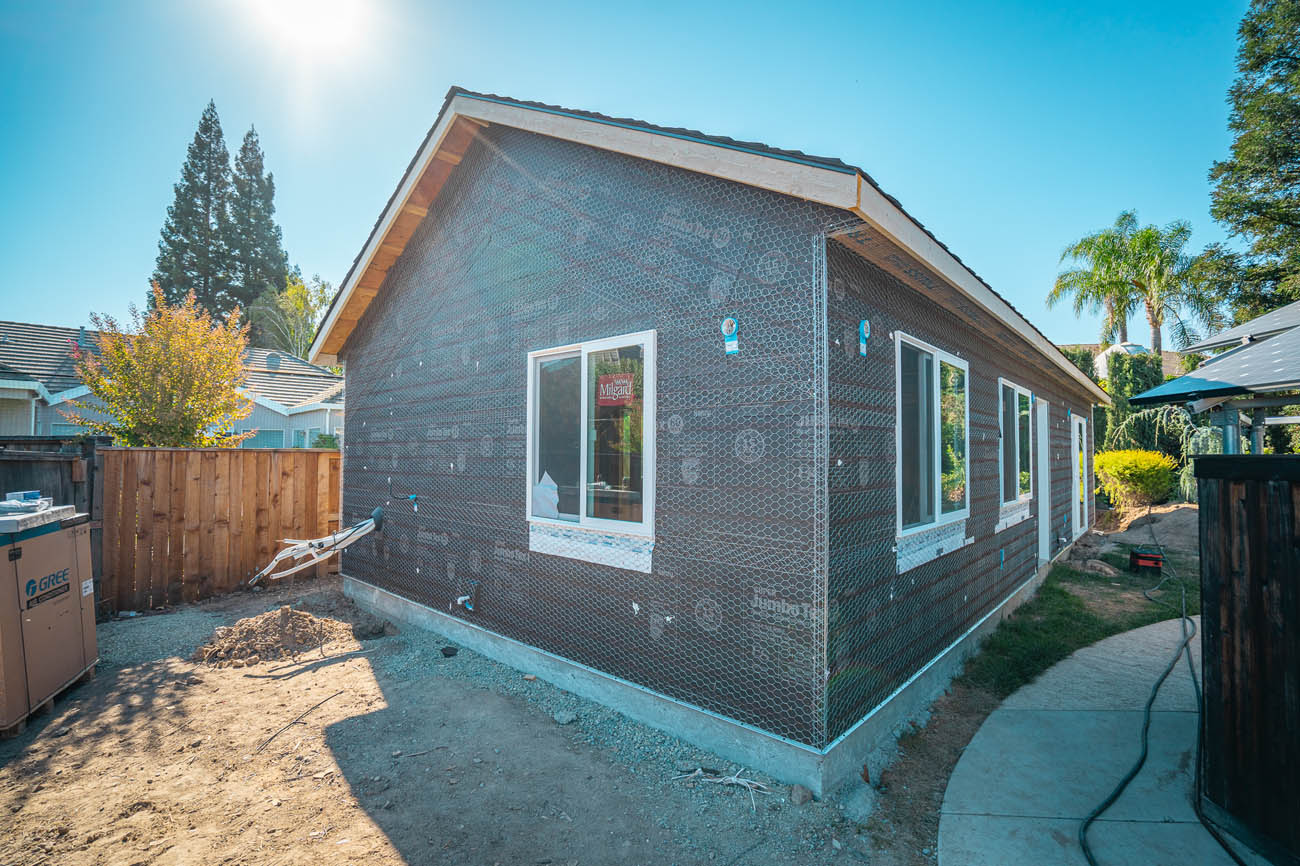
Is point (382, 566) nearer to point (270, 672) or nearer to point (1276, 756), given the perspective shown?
point (270, 672)

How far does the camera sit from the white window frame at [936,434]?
13.1ft

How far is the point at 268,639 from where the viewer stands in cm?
561

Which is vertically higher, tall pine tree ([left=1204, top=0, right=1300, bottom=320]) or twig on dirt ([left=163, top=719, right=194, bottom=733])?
tall pine tree ([left=1204, top=0, right=1300, bottom=320])

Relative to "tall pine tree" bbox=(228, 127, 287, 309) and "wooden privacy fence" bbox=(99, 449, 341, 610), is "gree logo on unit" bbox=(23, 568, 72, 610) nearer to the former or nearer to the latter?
"wooden privacy fence" bbox=(99, 449, 341, 610)

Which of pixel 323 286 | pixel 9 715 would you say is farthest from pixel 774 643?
pixel 323 286

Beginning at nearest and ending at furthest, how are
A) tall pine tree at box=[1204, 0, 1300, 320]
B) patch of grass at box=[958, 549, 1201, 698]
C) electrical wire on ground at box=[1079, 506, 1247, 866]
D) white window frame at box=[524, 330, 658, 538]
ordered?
1. electrical wire on ground at box=[1079, 506, 1247, 866]
2. white window frame at box=[524, 330, 658, 538]
3. patch of grass at box=[958, 549, 1201, 698]
4. tall pine tree at box=[1204, 0, 1300, 320]

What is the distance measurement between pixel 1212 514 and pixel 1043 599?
18.3ft

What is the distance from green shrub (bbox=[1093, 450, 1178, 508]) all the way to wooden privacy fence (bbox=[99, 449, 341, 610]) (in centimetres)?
1902

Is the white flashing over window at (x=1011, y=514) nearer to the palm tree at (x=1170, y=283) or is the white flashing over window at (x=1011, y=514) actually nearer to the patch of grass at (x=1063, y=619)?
the patch of grass at (x=1063, y=619)

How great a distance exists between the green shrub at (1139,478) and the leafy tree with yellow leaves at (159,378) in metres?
20.8

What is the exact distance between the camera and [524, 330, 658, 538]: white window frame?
3887mm

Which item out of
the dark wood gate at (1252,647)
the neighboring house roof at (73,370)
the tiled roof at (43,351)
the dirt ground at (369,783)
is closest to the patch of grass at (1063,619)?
the dark wood gate at (1252,647)

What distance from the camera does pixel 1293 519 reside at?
2.47 m

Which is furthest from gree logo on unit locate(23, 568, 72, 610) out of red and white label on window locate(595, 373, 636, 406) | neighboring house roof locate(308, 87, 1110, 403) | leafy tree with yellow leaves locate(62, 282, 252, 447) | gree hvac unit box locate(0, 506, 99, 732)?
leafy tree with yellow leaves locate(62, 282, 252, 447)
